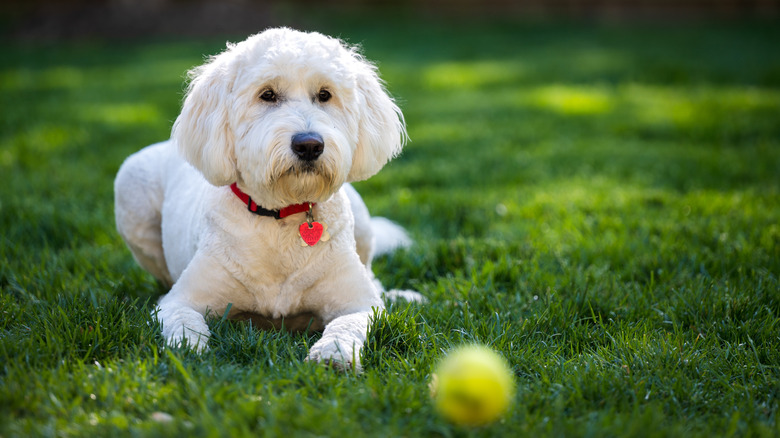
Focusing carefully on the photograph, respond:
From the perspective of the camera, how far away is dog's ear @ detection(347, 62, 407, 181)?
3.32 m

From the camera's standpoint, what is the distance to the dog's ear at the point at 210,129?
121 inches

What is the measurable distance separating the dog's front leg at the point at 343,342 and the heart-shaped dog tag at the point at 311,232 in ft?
1.31

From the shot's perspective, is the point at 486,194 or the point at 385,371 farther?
the point at 486,194

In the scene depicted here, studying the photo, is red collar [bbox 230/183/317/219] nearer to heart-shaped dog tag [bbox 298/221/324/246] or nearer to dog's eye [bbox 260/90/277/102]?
heart-shaped dog tag [bbox 298/221/324/246]

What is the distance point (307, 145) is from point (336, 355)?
903 mm

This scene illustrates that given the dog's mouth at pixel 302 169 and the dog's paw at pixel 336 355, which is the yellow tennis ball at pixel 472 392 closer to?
the dog's paw at pixel 336 355

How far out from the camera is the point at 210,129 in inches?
122

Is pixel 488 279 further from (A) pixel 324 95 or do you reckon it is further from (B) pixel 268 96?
(B) pixel 268 96

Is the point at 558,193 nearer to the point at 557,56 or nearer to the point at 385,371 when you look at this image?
the point at 385,371

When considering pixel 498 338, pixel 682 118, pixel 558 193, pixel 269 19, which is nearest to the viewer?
pixel 498 338

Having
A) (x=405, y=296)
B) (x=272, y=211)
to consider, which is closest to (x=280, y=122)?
(x=272, y=211)

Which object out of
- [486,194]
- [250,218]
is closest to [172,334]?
[250,218]

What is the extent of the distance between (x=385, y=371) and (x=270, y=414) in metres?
0.65

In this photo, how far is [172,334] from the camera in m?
2.85
